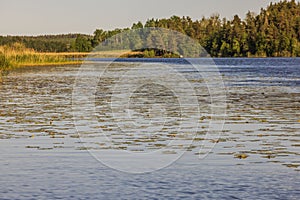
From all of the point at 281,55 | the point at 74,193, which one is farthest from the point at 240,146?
the point at 281,55

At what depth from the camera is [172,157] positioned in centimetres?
1617

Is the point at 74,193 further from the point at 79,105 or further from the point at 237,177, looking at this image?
the point at 79,105

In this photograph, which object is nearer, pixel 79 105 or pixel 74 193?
pixel 74 193

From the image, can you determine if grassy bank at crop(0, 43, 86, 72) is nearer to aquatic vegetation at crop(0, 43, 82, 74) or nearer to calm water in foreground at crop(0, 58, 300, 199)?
aquatic vegetation at crop(0, 43, 82, 74)

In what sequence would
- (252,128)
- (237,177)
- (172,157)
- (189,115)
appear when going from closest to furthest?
1. (237,177)
2. (172,157)
3. (252,128)
4. (189,115)

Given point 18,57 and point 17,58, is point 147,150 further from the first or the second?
point 18,57

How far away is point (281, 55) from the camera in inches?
7697

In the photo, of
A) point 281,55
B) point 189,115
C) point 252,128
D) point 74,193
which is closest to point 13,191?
point 74,193

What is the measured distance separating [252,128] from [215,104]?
363 inches

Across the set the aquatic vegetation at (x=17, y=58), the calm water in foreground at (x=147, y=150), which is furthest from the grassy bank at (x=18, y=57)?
the calm water in foreground at (x=147, y=150)

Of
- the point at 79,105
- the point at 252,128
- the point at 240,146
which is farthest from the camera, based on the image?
the point at 79,105

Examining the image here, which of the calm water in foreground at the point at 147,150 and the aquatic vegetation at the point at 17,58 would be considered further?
the aquatic vegetation at the point at 17,58

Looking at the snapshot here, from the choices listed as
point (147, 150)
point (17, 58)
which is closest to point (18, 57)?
point (17, 58)

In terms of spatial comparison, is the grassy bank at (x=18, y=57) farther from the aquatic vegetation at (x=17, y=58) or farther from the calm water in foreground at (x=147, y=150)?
the calm water in foreground at (x=147, y=150)
